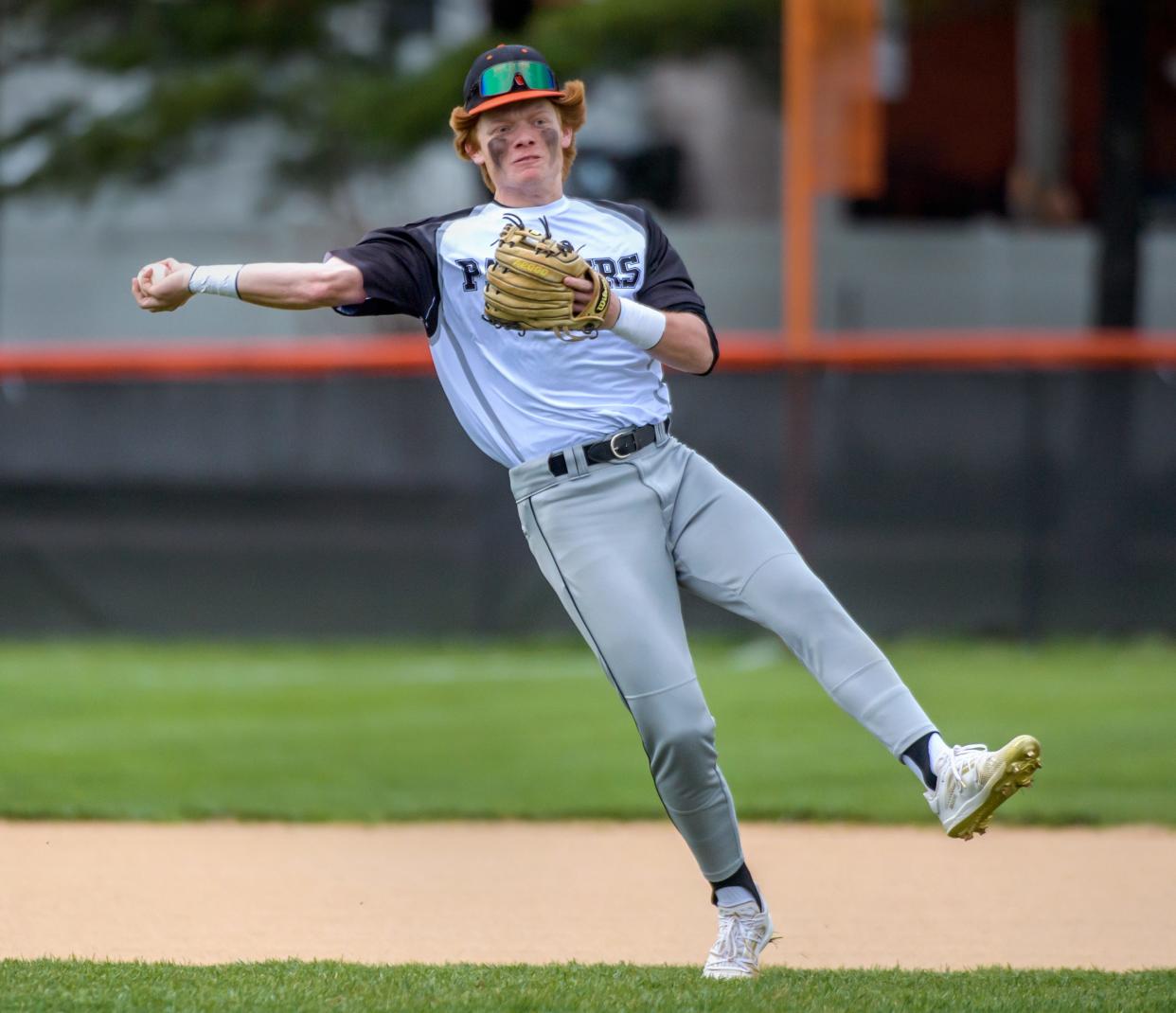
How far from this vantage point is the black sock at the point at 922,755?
12.5 ft

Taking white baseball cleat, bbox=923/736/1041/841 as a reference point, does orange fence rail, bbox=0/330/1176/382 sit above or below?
below

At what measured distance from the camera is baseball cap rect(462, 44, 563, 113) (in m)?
3.94

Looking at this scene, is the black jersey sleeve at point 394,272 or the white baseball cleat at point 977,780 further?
the black jersey sleeve at point 394,272

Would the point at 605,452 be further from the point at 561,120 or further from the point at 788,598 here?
the point at 561,120

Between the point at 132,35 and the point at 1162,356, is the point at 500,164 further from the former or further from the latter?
the point at 132,35

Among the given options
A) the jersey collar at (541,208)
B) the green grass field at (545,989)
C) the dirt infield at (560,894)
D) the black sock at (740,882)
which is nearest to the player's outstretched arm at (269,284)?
the jersey collar at (541,208)

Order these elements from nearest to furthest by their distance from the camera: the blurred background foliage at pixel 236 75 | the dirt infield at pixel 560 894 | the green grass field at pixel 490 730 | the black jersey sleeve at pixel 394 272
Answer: the black jersey sleeve at pixel 394 272 < the dirt infield at pixel 560 894 < the green grass field at pixel 490 730 < the blurred background foliage at pixel 236 75

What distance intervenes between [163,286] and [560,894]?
243 cm

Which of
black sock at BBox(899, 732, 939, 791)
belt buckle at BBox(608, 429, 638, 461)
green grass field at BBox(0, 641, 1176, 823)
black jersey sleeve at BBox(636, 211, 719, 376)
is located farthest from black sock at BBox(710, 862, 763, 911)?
green grass field at BBox(0, 641, 1176, 823)

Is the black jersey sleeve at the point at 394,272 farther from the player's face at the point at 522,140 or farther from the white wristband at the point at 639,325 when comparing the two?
the white wristband at the point at 639,325

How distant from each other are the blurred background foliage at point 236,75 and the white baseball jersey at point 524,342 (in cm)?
1098

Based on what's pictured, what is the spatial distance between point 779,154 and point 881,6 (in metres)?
4.66

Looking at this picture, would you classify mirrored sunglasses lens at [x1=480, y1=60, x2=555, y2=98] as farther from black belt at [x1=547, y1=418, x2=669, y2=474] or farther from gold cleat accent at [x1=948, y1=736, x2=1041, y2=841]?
gold cleat accent at [x1=948, y1=736, x2=1041, y2=841]

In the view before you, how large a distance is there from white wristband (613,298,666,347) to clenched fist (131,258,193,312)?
940 millimetres
